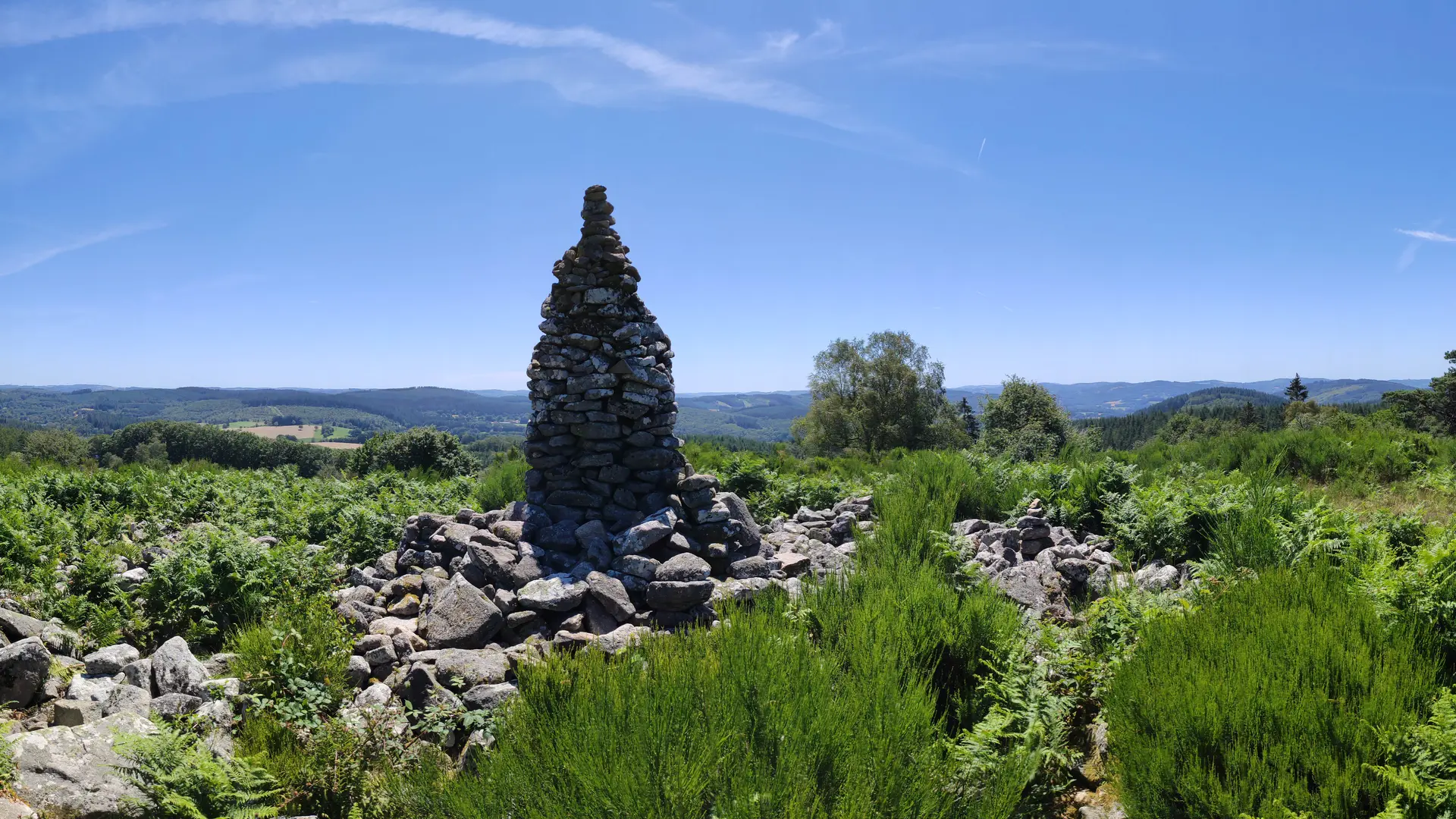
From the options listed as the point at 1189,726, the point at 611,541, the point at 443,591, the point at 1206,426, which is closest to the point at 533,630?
the point at 443,591

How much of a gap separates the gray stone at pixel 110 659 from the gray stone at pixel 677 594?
194 inches

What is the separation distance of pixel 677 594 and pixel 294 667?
12.6ft

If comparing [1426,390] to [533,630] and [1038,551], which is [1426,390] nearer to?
[1038,551]

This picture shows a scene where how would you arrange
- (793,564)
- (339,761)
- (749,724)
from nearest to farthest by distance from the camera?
(749,724)
(339,761)
(793,564)

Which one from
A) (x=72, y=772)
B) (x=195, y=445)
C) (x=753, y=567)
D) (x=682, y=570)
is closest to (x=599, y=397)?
(x=682, y=570)

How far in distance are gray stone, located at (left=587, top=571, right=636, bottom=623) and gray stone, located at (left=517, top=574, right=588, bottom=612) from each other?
137mm

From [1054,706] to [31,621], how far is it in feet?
29.3

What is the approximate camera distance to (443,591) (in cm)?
790

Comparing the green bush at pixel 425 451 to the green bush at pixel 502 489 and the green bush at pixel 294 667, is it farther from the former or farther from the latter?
the green bush at pixel 294 667

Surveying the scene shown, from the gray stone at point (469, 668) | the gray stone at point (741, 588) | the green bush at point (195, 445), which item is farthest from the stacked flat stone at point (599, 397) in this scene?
the green bush at point (195, 445)

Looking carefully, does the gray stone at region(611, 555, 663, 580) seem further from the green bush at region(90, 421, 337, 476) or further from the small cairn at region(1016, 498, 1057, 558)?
the green bush at region(90, 421, 337, 476)

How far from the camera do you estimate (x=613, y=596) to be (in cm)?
789

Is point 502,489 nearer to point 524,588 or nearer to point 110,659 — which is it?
point 524,588

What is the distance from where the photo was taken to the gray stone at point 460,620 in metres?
7.28
